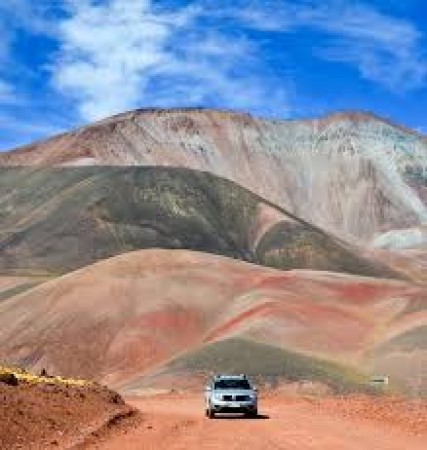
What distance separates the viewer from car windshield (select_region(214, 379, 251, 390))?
34.6 meters

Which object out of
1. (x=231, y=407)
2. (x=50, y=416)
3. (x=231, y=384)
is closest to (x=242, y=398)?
(x=231, y=407)

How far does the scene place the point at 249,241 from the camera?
173250 mm

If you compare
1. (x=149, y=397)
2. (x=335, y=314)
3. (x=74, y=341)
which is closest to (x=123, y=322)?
(x=74, y=341)

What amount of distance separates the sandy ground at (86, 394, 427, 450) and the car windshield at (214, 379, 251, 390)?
1.10 m

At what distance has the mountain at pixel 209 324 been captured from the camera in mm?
63375

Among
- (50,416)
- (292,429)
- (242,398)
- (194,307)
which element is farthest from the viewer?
(194,307)

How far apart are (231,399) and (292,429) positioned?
18.1 feet

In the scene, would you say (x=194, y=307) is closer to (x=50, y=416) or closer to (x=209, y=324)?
(x=209, y=324)

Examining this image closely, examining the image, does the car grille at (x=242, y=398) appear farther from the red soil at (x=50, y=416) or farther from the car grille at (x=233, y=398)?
the red soil at (x=50, y=416)

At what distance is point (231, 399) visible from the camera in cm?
3366

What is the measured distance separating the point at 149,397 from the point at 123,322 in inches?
1348

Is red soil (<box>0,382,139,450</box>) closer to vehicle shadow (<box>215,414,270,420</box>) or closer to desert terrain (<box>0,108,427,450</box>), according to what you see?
desert terrain (<box>0,108,427,450</box>)

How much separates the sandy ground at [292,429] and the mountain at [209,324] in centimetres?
1803

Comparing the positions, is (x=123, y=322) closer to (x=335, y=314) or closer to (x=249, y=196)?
(x=335, y=314)
